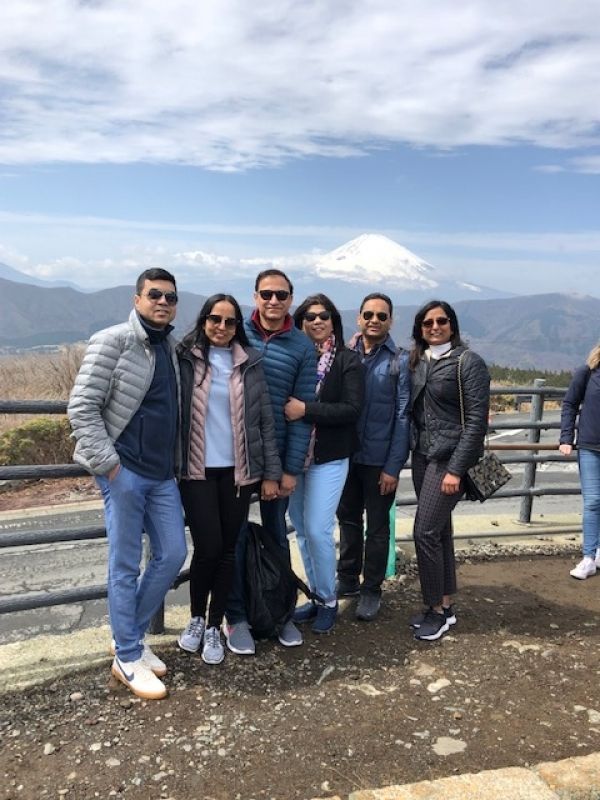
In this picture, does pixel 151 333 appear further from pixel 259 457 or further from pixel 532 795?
pixel 532 795

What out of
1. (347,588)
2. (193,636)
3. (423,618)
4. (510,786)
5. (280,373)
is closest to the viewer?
(510,786)

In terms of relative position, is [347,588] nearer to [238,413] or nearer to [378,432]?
[378,432]

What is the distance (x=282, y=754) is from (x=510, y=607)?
7.48 ft

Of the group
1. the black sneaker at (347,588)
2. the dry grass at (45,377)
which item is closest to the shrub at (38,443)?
the dry grass at (45,377)

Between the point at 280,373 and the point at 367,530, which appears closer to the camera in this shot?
the point at 280,373

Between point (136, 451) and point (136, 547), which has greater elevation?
point (136, 451)

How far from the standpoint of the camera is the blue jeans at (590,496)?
5020mm

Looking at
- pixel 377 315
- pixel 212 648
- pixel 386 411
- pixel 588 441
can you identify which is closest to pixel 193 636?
pixel 212 648

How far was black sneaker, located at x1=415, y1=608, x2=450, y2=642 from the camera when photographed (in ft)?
13.0

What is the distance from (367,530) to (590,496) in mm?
2003

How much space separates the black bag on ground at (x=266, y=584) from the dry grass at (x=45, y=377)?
1516cm

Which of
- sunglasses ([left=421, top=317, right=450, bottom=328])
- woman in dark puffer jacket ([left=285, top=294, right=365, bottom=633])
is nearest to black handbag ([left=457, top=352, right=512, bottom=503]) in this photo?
woman in dark puffer jacket ([left=285, top=294, right=365, bottom=633])

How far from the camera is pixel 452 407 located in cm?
382

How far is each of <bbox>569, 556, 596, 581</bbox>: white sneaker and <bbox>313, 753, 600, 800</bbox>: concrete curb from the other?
2.52m
